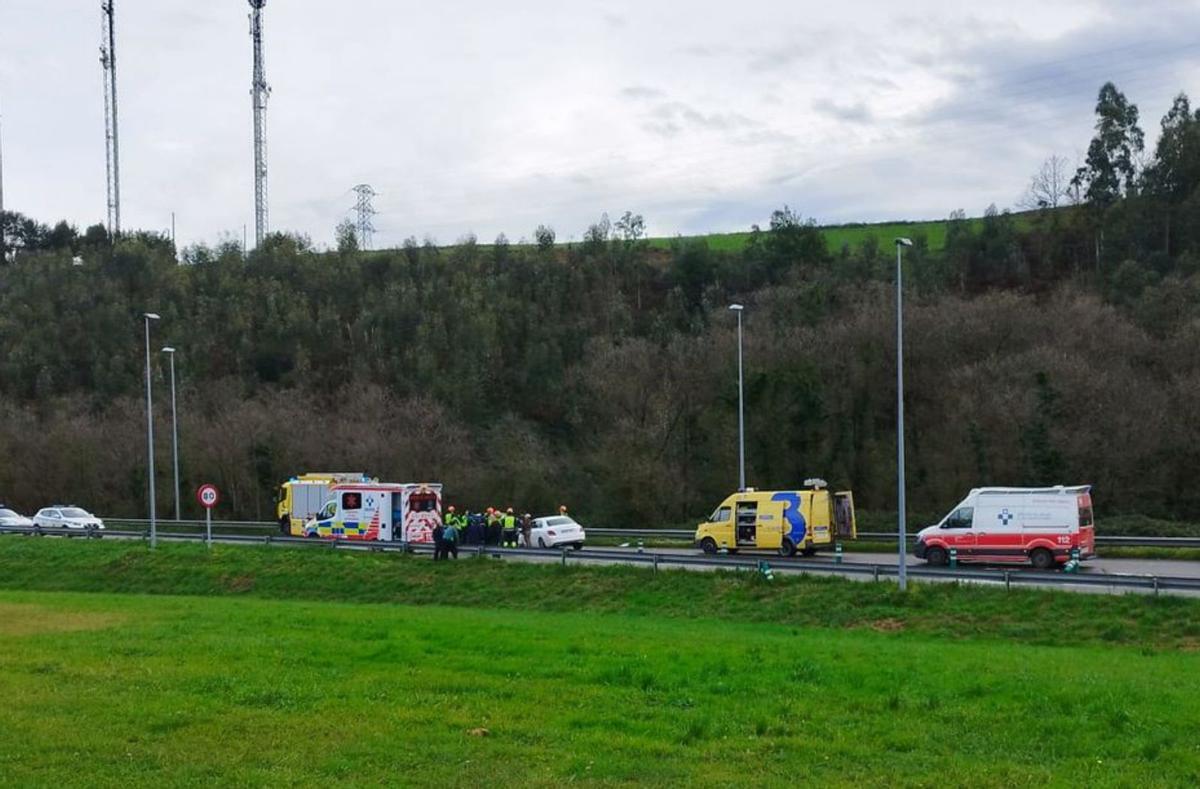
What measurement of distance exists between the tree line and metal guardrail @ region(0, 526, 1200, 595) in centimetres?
1918

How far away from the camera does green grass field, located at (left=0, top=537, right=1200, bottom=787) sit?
11.4 meters

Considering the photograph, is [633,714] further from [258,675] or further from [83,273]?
[83,273]

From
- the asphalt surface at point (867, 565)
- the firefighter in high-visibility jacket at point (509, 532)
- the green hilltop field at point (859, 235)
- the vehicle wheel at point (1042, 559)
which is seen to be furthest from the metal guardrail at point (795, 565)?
the green hilltop field at point (859, 235)

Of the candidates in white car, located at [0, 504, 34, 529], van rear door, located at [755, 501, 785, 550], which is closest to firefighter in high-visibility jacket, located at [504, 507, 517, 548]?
van rear door, located at [755, 501, 785, 550]

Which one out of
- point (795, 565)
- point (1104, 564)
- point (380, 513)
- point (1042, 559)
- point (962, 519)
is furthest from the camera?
point (380, 513)

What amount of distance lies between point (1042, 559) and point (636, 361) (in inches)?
1468

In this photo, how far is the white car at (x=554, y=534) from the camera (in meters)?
46.4

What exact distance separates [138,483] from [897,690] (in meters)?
68.8

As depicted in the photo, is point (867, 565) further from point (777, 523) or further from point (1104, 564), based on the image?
point (1104, 564)

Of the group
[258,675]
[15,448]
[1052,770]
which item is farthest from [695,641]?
[15,448]

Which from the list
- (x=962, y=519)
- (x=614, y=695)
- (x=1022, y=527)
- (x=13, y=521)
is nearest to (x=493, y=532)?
(x=962, y=519)

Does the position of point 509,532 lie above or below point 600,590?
above

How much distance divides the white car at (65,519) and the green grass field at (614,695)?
3427 centimetres

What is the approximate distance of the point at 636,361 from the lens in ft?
228
